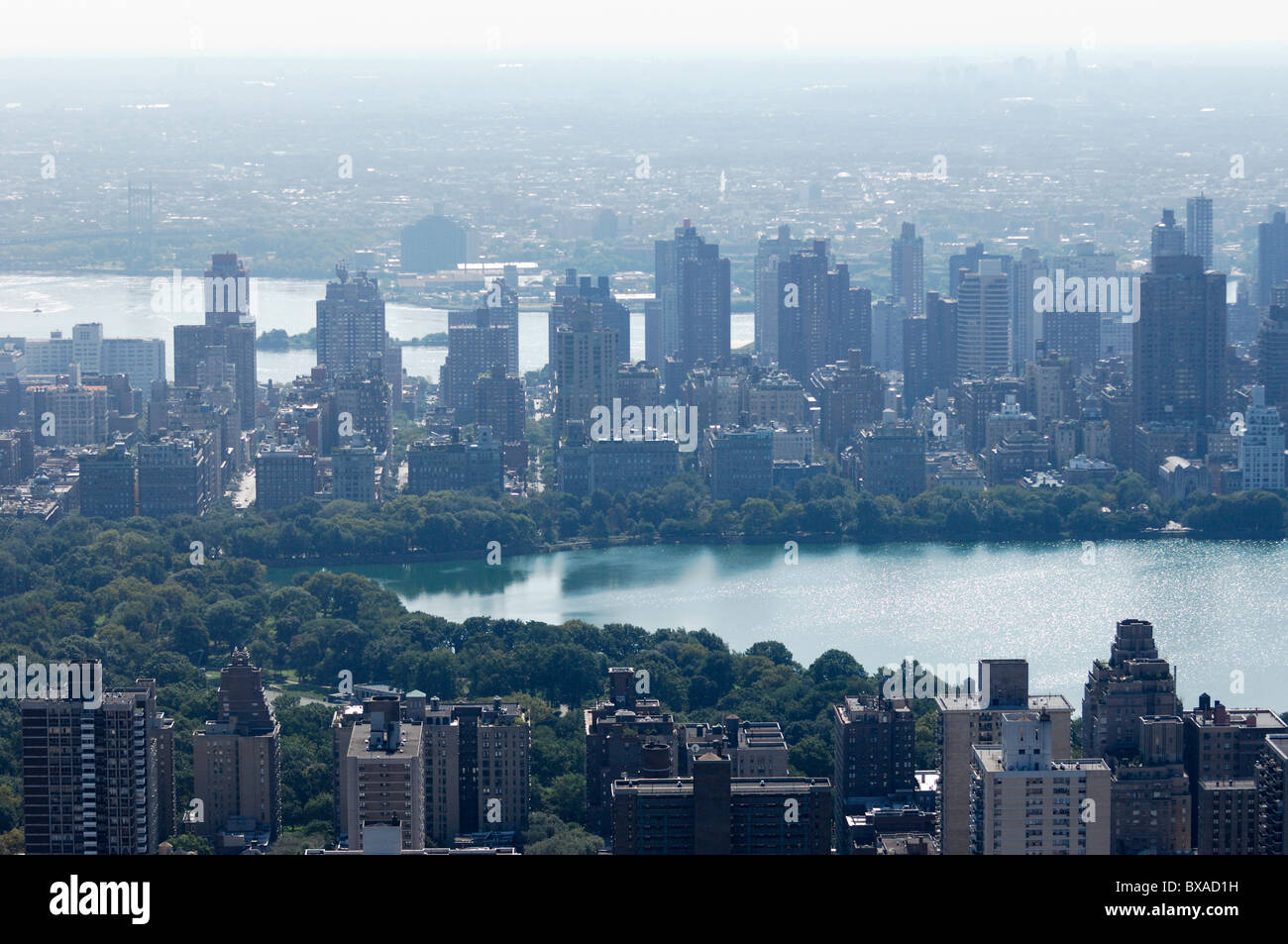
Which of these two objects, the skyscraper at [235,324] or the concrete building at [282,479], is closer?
the concrete building at [282,479]

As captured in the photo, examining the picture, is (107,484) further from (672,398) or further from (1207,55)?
(1207,55)

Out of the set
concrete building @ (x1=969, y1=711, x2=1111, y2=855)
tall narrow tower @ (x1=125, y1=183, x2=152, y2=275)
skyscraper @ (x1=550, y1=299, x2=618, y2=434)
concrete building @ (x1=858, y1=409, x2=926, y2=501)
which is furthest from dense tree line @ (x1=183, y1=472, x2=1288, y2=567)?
tall narrow tower @ (x1=125, y1=183, x2=152, y2=275)

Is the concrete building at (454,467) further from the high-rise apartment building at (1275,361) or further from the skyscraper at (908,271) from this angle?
the skyscraper at (908,271)

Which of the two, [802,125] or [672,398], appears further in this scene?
[802,125]

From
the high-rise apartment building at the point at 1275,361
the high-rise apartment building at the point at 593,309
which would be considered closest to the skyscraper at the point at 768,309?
the high-rise apartment building at the point at 593,309

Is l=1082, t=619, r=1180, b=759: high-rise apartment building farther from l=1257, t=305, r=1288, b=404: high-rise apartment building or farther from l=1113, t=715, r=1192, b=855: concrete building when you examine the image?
l=1257, t=305, r=1288, b=404: high-rise apartment building
